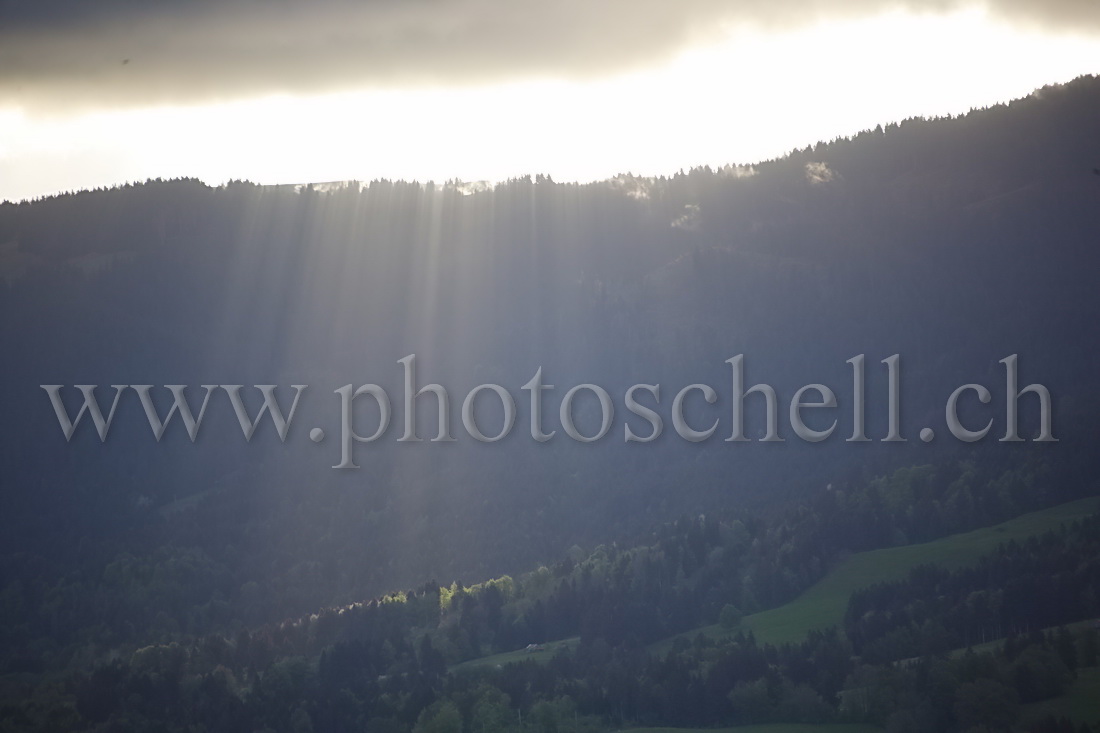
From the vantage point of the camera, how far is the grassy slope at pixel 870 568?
11612 cm

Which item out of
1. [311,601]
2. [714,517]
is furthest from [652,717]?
[311,601]

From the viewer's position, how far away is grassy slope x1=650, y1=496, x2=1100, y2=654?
116125 mm

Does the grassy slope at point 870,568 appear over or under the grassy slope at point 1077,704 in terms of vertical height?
over

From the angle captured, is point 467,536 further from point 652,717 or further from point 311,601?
point 652,717

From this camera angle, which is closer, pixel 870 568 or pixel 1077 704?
pixel 1077 704

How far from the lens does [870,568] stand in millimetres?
126750

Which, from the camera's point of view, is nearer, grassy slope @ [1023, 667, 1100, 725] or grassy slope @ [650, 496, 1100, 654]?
grassy slope @ [1023, 667, 1100, 725]

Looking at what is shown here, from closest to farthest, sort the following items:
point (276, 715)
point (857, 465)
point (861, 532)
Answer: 1. point (276, 715)
2. point (861, 532)
3. point (857, 465)

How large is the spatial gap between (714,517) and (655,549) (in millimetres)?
16564

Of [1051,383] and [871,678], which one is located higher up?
[1051,383]

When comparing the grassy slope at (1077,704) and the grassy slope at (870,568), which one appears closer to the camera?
the grassy slope at (1077,704)

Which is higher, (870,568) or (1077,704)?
(870,568)

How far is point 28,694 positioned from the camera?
128625mm

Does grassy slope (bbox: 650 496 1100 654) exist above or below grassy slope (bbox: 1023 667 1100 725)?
above
